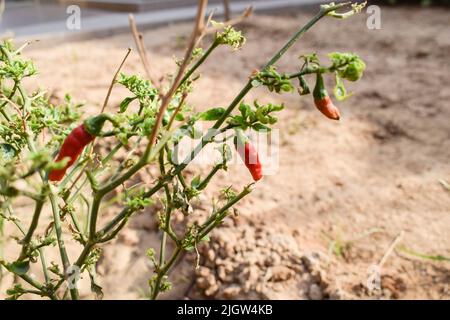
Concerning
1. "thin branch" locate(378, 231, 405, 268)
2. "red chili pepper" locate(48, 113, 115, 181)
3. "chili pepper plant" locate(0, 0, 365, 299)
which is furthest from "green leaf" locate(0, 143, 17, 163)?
"thin branch" locate(378, 231, 405, 268)

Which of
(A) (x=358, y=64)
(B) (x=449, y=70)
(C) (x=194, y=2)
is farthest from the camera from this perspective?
(C) (x=194, y=2)

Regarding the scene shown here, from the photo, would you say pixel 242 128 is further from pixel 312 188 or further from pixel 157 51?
pixel 157 51

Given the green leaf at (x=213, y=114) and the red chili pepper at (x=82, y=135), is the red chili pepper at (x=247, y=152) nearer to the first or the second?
the green leaf at (x=213, y=114)

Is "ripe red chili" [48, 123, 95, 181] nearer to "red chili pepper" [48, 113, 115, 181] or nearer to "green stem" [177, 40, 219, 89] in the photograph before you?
"red chili pepper" [48, 113, 115, 181]

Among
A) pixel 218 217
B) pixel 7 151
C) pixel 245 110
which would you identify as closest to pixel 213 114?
pixel 245 110

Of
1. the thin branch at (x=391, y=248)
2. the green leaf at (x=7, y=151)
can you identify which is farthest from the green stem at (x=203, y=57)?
the thin branch at (x=391, y=248)

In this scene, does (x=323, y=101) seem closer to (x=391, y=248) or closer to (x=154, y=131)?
(x=154, y=131)
